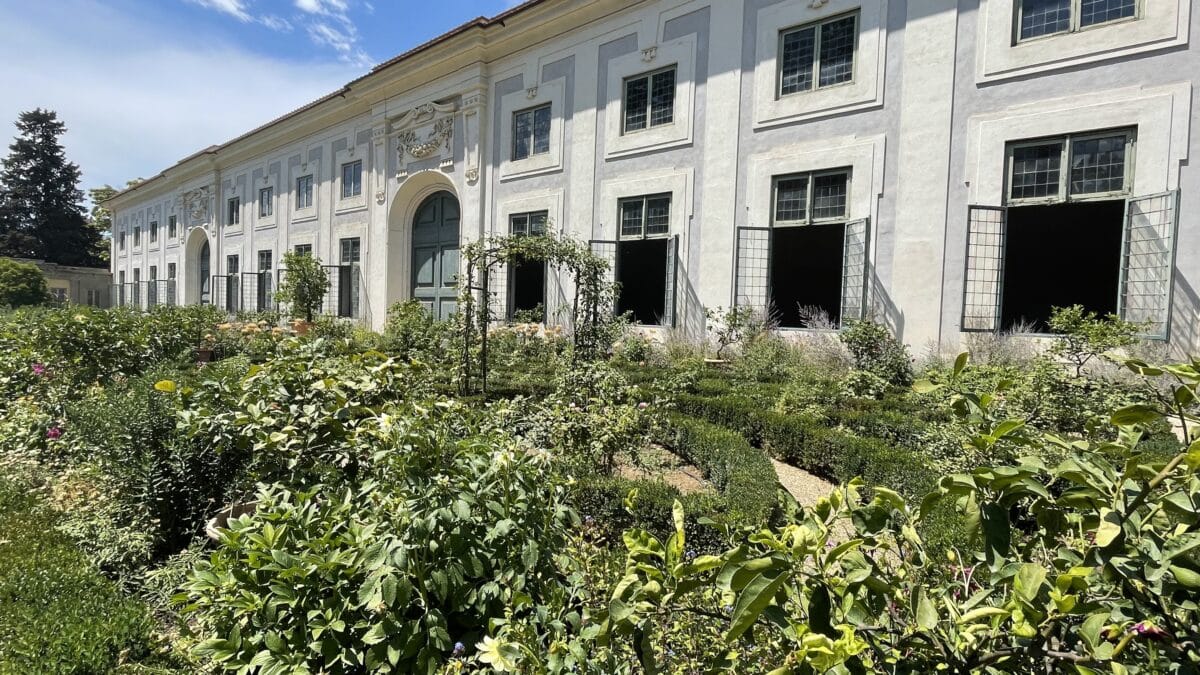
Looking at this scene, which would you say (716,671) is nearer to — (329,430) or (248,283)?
(329,430)

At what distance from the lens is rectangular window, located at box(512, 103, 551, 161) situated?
13.8 meters

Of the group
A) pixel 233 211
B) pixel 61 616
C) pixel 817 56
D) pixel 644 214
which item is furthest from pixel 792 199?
pixel 233 211

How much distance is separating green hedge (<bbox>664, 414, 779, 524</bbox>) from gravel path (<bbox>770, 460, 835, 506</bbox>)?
410mm

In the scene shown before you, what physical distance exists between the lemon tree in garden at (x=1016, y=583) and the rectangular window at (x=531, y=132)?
44.5ft

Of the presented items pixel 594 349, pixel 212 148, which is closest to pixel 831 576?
pixel 594 349

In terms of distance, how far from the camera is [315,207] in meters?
19.6

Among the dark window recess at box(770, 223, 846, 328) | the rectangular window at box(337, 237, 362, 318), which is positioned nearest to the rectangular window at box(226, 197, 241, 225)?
the rectangular window at box(337, 237, 362, 318)

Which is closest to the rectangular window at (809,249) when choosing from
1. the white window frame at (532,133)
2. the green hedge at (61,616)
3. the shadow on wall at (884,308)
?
the shadow on wall at (884,308)

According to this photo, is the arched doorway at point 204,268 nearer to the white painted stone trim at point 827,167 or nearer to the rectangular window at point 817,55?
the white painted stone trim at point 827,167

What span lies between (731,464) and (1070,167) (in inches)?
281

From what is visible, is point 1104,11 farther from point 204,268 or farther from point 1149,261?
point 204,268

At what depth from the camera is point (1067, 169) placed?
25.7ft

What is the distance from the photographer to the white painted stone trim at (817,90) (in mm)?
9219

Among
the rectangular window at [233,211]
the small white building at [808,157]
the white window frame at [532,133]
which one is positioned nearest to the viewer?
the small white building at [808,157]
